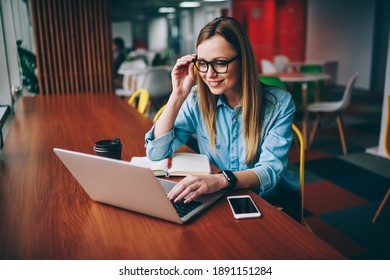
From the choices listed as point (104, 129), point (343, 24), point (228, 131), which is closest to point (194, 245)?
point (228, 131)

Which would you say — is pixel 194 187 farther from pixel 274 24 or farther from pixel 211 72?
pixel 274 24

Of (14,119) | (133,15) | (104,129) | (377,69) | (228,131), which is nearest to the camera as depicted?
(228,131)

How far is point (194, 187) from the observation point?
107 cm

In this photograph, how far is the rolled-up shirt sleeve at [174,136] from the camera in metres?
1.46

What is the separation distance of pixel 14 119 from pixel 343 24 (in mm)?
8695

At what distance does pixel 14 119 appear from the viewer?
238cm

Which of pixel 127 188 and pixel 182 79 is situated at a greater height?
pixel 182 79

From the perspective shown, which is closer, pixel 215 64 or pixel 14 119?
pixel 215 64

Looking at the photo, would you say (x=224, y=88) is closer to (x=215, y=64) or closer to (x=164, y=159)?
(x=215, y=64)

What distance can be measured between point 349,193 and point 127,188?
2.50 metres

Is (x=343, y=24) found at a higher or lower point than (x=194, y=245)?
higher

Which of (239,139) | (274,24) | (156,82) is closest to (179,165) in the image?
(239,139)

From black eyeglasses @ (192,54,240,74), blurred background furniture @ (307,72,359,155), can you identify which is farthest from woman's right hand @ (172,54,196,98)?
blurred background furniture @ (307,72,359,155)

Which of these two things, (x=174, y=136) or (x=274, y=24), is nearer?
(x=174, y=136)
